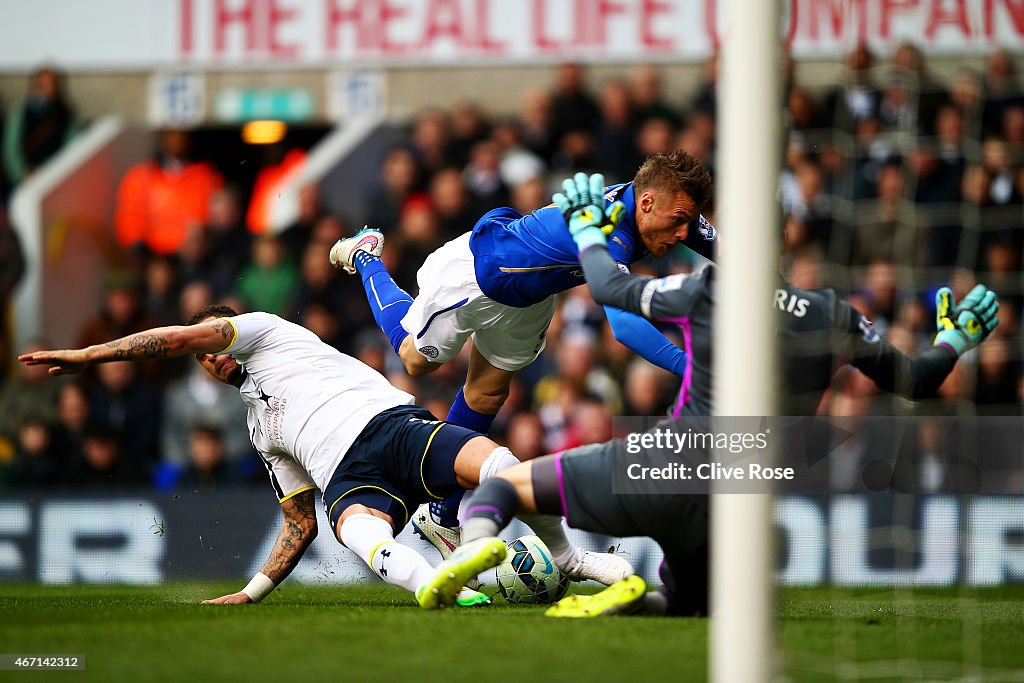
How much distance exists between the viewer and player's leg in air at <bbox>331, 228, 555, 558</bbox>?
259 inches

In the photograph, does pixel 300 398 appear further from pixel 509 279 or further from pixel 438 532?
pixel 509 279

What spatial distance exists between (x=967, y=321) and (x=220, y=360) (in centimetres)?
331

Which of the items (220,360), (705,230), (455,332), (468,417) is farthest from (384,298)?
(705,230)

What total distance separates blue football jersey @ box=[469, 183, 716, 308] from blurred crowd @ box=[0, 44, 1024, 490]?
7.36 ft

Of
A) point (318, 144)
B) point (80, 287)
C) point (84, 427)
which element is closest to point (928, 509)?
point (84, 427)

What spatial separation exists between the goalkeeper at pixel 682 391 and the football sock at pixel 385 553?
1.39 feet

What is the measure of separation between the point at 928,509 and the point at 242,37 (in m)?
7.59

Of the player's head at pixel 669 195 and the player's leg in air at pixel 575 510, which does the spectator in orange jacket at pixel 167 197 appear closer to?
the player's head at pixel 669 195

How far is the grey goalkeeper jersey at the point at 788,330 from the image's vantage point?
4777 mm

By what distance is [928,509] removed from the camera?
827 centimetres

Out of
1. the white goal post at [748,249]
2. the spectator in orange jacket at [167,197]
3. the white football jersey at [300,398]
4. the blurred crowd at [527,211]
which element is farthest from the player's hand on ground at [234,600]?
the spectator in orange jacket at [167,197]

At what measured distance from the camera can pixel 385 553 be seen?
5449 millimetres
